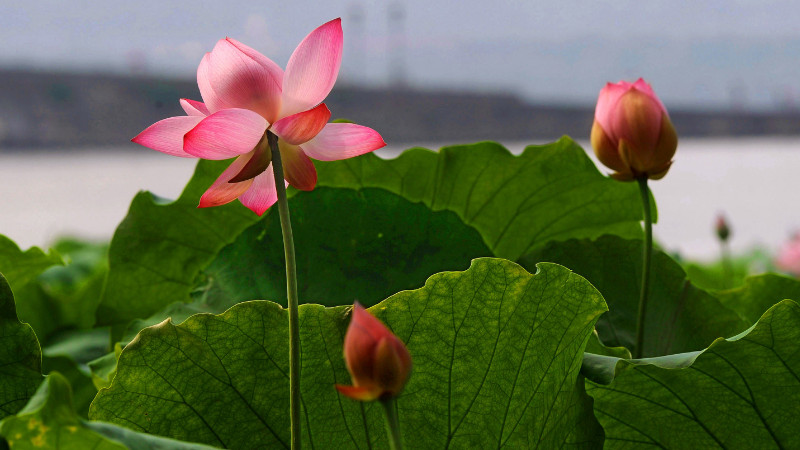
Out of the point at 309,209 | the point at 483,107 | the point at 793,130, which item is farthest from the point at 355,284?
the point at 793,130

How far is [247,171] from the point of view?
25 centimetres

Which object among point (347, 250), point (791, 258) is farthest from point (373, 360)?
point (791, 258)

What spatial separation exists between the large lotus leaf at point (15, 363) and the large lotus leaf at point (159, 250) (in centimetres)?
19

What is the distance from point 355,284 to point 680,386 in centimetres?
15

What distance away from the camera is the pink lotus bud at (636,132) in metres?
0.35

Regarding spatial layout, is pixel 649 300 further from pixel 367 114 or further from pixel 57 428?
pixel 367 114

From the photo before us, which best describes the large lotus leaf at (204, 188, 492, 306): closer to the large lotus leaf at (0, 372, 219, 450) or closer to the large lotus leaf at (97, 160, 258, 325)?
the large lotus leaf at (97, 160, 258, 325)

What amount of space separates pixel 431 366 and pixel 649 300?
0.18 meters

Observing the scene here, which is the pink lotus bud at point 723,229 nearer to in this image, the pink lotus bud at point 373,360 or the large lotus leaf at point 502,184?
the large lotus leaf at point 502,184

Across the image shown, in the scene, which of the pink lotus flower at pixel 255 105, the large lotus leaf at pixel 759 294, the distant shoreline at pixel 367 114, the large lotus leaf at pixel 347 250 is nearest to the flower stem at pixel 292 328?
the pink lotus flower at pixel 255 105

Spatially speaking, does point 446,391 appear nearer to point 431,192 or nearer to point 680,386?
point 680,386

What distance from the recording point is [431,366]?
0.86 ft

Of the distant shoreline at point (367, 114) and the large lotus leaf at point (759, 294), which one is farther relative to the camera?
the distant shoreline at point (367, 114)

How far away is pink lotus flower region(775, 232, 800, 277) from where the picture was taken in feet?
4.81
